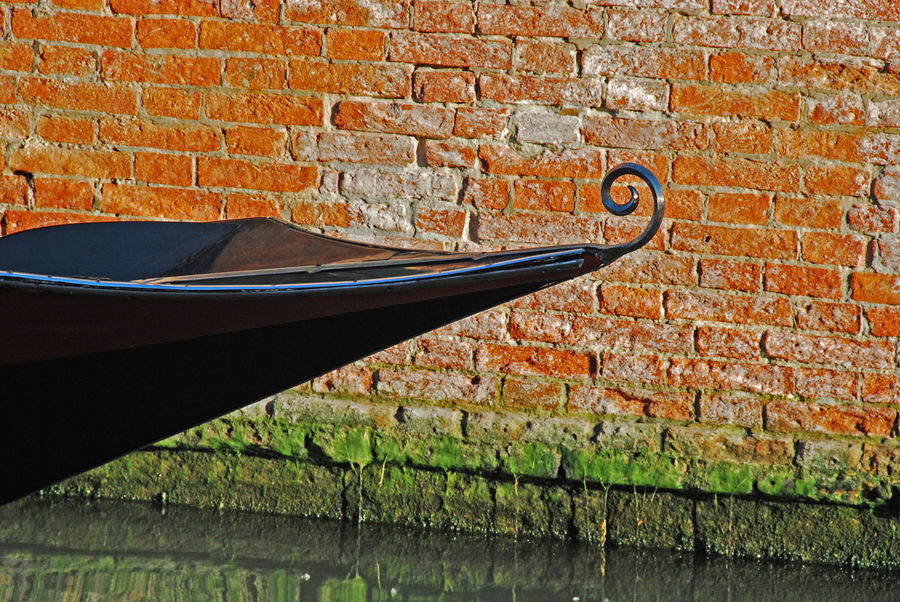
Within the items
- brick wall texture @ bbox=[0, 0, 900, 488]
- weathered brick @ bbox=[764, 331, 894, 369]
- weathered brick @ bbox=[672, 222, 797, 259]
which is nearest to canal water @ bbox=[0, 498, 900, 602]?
brick wall texture @ bbox=[0, 0, 900, 488]

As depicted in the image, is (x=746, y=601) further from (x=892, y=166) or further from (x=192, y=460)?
(x=192, y=460)

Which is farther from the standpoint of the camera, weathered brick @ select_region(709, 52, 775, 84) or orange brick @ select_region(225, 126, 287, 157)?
orange brick @ select_region(225, 126, 287, 157)

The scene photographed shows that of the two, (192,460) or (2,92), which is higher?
(2,92)

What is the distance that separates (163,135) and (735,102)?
180 centimetres

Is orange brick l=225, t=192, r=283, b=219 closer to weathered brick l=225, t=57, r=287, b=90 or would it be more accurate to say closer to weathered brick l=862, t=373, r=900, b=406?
weathered brick l=225, t=57, r=287, b=90

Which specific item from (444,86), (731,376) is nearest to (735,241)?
(731,376)

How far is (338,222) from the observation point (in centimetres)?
283

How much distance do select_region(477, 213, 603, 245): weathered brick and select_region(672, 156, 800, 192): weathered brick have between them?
31 cm

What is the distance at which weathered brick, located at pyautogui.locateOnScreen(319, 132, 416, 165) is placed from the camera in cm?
279

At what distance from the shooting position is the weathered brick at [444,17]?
8.95 feet

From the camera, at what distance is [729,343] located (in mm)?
2711

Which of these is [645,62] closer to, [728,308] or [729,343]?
[728,308]

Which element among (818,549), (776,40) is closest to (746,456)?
(818,549)

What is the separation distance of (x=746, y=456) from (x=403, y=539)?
111cm
